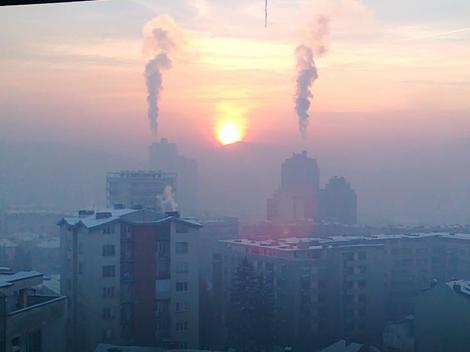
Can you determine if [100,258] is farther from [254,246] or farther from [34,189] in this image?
[34,189]

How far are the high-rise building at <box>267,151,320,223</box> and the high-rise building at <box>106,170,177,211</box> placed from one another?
2732 millimetres

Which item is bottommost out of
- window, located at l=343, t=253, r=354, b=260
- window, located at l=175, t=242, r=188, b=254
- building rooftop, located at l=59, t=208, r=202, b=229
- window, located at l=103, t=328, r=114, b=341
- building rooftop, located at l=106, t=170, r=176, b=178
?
window, located at l=103, t=328, r=114, b=341

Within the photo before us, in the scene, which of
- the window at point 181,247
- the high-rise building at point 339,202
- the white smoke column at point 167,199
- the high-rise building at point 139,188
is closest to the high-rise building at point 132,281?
the window at point 181,247

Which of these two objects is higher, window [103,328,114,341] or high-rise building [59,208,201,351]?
high-rise building [59,208,201,351]

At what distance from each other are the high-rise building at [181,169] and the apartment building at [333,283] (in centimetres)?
656

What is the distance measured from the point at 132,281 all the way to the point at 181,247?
0.52 m

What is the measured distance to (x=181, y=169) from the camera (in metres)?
14.0

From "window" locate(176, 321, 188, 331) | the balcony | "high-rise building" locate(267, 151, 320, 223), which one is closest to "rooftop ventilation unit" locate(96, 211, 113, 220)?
"window" locate(176, 321, 188, 331)

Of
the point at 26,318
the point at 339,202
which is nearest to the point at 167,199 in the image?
the point at 339,202

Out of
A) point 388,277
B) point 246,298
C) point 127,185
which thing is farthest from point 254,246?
point 127,185

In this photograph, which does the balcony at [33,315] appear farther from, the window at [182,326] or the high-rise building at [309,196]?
the high-rise building at [309,196]

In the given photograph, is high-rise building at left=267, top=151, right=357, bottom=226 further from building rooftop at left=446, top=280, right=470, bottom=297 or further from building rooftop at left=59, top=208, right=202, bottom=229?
building rooftop at left=446, top=280, right=470, bottom=297

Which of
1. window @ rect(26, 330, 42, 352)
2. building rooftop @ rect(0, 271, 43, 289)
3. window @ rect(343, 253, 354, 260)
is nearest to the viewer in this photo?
window @ rect(26, 330, 42, 352)

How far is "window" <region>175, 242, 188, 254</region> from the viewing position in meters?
5.54
